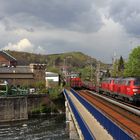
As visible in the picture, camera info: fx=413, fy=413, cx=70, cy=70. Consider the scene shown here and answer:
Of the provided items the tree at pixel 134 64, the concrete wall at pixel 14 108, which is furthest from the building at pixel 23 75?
the tree at pixel 134 64

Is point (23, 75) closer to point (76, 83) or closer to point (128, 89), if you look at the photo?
point (76, 83)

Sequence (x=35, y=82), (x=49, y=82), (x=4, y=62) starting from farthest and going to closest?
(x=4, y=62), (x=49, y=82), (x=35, y=82)

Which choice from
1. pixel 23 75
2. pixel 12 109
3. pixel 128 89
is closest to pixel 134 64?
pixel 12 109

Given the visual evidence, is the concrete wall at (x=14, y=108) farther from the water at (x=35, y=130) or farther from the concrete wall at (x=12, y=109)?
the water at (x=35, y=130)

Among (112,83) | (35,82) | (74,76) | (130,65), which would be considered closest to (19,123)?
(112,83)

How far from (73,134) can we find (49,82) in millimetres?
79844

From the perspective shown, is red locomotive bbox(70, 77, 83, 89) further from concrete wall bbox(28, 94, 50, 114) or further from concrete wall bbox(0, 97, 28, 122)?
concrete wall bbox(0, 97, 28, 122)

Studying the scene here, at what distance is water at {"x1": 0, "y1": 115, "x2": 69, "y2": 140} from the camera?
5655 centimetres

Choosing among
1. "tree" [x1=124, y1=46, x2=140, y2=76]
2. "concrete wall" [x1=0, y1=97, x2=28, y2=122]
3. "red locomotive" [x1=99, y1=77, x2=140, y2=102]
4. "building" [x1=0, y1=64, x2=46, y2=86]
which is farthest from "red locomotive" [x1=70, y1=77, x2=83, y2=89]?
"red locomotive" [x1=99, y1=77, x2=140, y2=102]

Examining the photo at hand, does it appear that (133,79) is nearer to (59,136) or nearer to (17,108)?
(59,136)

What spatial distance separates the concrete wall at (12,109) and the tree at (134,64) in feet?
92.8

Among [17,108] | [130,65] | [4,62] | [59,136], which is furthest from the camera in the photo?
[4,62]

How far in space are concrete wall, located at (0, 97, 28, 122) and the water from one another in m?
3.52

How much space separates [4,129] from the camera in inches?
2611
